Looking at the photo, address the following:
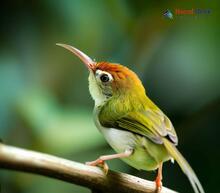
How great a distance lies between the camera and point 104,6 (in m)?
2.80

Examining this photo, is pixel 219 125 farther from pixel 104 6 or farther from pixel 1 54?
pixel 1 54

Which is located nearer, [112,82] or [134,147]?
[134,147]

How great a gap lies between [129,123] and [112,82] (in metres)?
0.19

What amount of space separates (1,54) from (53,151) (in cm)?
65

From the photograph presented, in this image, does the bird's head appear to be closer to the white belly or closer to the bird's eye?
the bird's eye

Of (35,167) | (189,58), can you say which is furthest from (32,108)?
(35,167)

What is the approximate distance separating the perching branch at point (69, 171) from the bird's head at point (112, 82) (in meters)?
0.36

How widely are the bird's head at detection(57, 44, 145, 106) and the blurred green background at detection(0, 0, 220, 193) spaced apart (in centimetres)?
56

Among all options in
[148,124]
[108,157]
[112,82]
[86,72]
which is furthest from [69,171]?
[86,72]

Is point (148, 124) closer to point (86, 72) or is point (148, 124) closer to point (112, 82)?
point (112, 82)

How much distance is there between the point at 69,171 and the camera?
125 cm

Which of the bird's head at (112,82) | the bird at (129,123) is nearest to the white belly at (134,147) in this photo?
the bird at (129,123)

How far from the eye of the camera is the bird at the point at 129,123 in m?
1.61

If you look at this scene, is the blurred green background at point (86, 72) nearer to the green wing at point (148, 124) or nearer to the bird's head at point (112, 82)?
the bird's head at point (112, 82)
